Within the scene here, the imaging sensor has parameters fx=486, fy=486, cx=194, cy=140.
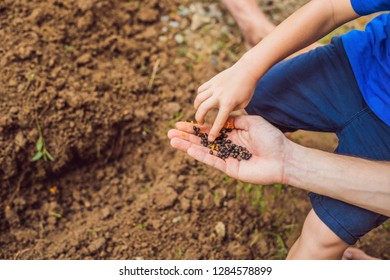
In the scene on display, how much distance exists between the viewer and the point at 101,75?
2471 millimetres

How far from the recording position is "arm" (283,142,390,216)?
1765 mm

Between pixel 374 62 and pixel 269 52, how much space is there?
0.43 meters

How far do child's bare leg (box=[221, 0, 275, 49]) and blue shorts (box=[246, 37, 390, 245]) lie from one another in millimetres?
642

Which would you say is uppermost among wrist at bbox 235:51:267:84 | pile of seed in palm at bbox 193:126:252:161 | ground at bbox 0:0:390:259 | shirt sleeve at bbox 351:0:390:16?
shirt sleeve at bbox 351:0:390:16

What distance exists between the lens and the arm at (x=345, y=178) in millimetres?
1765

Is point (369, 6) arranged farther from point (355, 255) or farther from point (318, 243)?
point (355, 255)

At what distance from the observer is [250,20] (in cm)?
271

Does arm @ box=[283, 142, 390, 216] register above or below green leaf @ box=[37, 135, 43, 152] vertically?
above

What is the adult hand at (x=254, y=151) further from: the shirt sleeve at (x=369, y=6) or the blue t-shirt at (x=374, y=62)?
the shirt sleeve at (x=369, y=6)

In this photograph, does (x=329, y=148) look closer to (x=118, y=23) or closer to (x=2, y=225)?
(x=118, y=23)

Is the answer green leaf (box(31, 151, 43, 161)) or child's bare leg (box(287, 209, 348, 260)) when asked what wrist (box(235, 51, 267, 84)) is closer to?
child's bare leg (box(287, 209, 348, 260))

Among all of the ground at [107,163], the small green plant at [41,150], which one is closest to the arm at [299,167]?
the ground at [107,163]

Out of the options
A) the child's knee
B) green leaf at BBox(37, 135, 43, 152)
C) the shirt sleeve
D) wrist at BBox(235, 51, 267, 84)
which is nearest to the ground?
green leaf at BBox(37, 135, 43, 152)

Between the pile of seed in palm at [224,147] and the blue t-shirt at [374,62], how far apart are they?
0.51 meters
